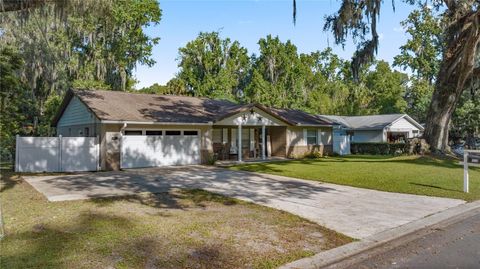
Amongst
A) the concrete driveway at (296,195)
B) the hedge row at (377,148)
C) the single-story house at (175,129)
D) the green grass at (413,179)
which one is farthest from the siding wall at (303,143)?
the concrete driveway at (296,195)

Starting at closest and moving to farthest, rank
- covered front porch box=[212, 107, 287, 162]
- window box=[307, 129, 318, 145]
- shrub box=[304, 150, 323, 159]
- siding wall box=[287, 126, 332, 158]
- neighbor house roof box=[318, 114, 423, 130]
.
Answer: covered front porch box=[212, 107, 287, 162]
siding wall box=[287, 126, 332, 158]
shrub box=[304, 150, 323, 159]
window box=[307, 129, 318, 145]
neighbor house roof box=[318, 114, 423, 130]

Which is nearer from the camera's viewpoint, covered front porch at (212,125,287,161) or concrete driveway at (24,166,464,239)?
concrete driveway at (24,166,464,239)

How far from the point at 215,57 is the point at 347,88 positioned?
816 inches

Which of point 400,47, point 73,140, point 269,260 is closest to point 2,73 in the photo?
point 73,140

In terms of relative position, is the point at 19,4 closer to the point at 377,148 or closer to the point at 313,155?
the point at 313,155

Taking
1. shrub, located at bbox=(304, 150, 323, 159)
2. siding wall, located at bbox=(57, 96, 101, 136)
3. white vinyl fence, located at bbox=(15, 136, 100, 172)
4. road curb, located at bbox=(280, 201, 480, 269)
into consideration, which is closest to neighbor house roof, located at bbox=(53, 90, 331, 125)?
siding wall, located at bbox=(57, 96, 101, 136)

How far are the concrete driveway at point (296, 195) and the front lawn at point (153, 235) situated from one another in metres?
0.77

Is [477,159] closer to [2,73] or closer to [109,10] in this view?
A: [109,10]

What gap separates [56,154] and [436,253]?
16376 mm

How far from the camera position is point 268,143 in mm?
26766

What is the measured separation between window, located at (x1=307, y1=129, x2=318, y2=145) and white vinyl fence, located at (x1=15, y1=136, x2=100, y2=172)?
15.1 m

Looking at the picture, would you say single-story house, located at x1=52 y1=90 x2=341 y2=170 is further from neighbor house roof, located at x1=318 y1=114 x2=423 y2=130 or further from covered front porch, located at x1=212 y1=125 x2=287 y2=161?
neighbor house roof, located at x1=318 y1=114 x2=423 y2=130

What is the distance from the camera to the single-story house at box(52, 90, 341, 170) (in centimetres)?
1861

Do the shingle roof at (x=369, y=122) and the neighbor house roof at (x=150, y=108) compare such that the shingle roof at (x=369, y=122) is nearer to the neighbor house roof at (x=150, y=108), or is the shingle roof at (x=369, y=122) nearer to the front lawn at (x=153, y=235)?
the neighbor house roof at (x=150, y=108)
